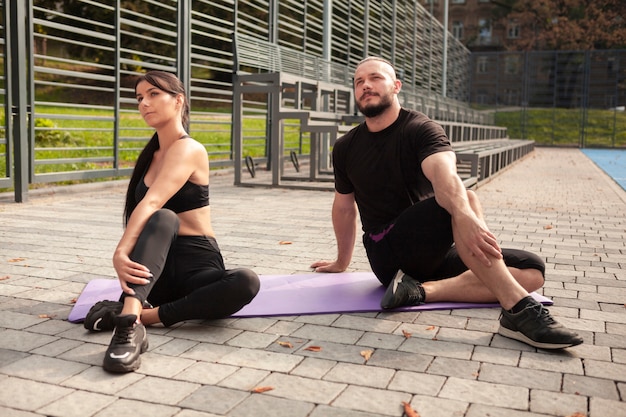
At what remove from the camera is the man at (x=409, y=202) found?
12.4 feet

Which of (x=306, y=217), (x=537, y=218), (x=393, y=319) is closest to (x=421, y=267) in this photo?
(x=393, y=319)

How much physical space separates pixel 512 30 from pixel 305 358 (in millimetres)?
58507

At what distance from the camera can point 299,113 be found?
1090 centimetres

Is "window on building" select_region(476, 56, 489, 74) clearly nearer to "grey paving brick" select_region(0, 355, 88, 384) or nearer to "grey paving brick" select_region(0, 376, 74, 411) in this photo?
"grey paving brick" select_region(0, 355, 88, 384)

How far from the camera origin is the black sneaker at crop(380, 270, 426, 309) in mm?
3932

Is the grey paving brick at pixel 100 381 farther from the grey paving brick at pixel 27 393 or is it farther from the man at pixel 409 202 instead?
the man at pixel 409 202

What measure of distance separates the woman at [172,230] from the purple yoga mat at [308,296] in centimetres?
32

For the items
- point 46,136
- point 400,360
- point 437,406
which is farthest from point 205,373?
point 46,136

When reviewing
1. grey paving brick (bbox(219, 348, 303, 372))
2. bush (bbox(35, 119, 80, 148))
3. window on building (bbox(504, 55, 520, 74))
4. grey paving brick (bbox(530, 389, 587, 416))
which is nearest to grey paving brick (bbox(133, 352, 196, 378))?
grey paving brick (bbox(219, 348, 303, 372))

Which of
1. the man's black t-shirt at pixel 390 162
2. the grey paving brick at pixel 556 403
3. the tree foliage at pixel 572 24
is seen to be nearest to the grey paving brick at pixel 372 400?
the grey paving brick at pixel 556 403

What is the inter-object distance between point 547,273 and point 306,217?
11.1 feet

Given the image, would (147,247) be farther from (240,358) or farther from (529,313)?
(529,313)

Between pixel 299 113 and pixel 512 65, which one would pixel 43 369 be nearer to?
pixel 299 113

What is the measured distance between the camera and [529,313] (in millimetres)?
3404
